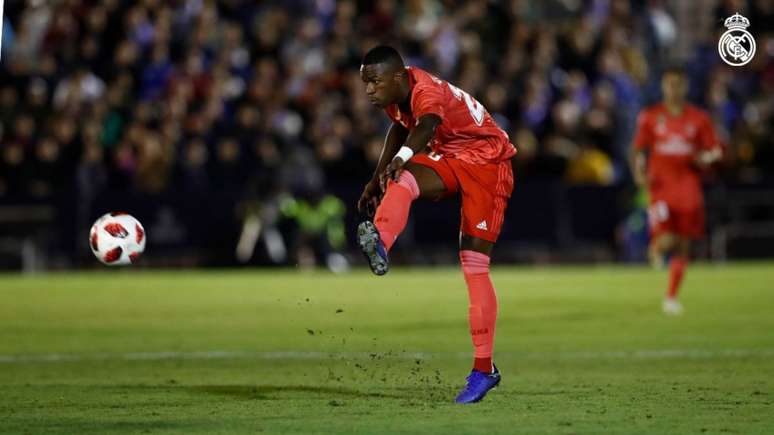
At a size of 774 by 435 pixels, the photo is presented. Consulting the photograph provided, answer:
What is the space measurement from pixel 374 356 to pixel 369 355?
3.63 ft

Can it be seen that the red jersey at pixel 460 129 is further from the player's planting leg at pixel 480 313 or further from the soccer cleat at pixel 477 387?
the soccer cleat at pixel 477 387

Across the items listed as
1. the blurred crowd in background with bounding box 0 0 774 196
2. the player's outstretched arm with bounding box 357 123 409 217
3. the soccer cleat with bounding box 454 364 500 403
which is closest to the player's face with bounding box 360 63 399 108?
the player's outstretched arm with bounding box 357 123 409 217

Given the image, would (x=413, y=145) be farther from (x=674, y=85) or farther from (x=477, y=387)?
(x=674, y=85)

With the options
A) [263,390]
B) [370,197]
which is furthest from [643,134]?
[370,197]

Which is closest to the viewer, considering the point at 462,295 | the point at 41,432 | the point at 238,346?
the point at 41,432

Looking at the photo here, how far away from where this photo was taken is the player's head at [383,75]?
29.9 feet

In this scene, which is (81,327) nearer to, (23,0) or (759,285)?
(759,285)

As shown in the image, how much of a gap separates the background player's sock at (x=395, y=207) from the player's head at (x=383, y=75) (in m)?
0.49

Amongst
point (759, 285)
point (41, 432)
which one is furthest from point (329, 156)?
point (41, 432)

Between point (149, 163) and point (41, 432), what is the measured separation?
1627cm

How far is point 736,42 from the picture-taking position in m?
10.3

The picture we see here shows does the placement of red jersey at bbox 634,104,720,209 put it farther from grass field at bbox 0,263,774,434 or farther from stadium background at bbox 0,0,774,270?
stadium background at bbox 0,0,774,270

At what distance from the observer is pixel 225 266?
81.1 ft

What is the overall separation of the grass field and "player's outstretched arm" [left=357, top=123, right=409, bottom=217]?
3.97ft
